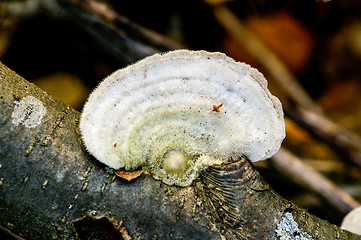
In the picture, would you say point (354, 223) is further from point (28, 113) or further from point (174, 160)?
point (28, 113)

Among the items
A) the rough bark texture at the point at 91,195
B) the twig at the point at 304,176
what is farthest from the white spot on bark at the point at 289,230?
the twig at the point at 304,176

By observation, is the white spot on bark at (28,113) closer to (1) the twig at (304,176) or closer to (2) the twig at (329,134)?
(1) the twig at (304,176)

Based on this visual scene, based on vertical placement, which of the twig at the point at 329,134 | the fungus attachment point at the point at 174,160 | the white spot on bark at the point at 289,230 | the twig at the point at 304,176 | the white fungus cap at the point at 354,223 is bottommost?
the fungus attachment point at the point at 174,160

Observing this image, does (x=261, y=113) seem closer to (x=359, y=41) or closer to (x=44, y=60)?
(x=44, y=60)

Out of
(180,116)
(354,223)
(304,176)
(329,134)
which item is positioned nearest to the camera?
(180,116)

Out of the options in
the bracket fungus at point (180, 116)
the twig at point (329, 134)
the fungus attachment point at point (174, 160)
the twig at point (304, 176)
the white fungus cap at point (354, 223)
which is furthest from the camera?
the twig at point (329, 134)

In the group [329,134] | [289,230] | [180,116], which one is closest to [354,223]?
[289,230]
